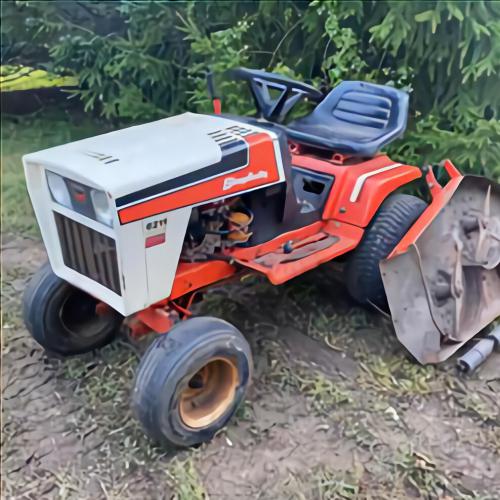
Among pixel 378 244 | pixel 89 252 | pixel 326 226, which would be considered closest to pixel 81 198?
pixel 89 252

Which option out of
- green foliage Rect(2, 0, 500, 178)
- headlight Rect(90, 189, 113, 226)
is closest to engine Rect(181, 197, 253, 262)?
headlight Rect(90, 189, 113, 226)

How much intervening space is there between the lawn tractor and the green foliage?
0.53m

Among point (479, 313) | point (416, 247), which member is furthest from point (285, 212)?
point (479, 313)

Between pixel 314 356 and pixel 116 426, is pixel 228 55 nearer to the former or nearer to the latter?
pixel 314 356

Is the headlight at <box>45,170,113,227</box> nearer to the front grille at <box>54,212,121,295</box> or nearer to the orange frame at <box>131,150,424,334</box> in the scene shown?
the front grille at <box>54,212,121,295</box>

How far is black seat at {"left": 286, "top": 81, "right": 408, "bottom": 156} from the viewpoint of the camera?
2861 millimetres

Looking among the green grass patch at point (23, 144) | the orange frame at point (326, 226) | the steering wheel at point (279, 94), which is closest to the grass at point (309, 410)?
the orange frame at point (326, 226)

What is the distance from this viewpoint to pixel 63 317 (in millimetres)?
2785

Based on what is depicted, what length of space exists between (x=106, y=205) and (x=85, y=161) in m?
0.18

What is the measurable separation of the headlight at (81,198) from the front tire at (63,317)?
518mm

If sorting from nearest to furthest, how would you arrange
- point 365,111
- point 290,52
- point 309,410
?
point 309,410, point 365,111, point 290,52

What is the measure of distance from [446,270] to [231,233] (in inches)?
37.1

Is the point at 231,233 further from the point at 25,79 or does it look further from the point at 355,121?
the point at 25,79

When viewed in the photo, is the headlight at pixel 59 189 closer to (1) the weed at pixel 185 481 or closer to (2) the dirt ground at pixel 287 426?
(2) the dirt ground at pixel 287 426
